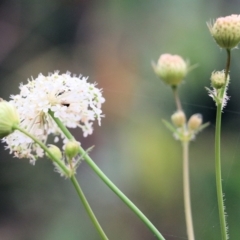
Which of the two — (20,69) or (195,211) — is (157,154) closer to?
(195,211)

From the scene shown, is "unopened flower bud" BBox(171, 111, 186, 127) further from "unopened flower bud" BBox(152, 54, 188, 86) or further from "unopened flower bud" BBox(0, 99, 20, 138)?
"unopened flower bud" BBox(0, 99, 20, 138)

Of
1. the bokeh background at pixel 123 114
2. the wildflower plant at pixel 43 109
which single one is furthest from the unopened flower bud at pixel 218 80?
the bokeh background at pixel 123 114

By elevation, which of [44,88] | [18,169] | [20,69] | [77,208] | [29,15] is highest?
[29,15]

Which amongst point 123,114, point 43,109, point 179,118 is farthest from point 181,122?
point 123,114

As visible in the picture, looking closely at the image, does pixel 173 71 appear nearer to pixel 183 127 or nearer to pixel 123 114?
pixel 183 127

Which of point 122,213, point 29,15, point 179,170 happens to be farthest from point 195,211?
point 29,15

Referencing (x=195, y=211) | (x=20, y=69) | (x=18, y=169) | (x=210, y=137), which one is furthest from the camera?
(x=20, y=69)
